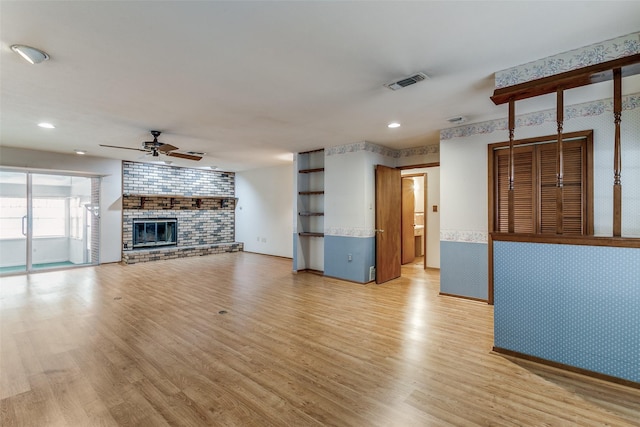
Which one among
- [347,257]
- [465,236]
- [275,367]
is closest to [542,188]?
[465,236]

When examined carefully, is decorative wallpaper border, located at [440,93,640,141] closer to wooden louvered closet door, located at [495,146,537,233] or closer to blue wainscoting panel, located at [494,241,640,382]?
wooden louvered closet door, located at [495,146,537,233]

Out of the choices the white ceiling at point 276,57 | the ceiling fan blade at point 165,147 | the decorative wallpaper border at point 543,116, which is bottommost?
the ceiling fan blade at point 165,147

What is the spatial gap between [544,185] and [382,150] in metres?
2.71

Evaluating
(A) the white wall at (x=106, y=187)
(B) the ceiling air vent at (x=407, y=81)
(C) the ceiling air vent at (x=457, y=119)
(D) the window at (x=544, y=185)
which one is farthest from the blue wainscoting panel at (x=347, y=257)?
(A) the white wall at (x=106, y=187)

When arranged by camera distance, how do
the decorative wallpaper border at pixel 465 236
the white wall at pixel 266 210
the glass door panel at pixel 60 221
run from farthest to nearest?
the white wall at pixel 266 210, the glass door panel at pixel 60 221, the decorative wallpaper border at pixel 465 236

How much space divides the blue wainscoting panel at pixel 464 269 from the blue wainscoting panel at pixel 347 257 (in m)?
1.31

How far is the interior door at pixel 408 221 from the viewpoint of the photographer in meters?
7.51

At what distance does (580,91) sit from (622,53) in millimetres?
1056

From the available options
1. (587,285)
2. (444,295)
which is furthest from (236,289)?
(587,285)

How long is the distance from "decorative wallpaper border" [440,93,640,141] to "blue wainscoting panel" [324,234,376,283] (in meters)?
2.25

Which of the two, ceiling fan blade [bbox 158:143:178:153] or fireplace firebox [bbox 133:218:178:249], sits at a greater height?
ceiling fan blade [bbox 158:143:178:153]

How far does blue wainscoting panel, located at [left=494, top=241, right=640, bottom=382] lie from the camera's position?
88.7 inches

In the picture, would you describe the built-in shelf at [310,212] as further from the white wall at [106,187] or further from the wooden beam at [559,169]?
the white wall at [106,187]

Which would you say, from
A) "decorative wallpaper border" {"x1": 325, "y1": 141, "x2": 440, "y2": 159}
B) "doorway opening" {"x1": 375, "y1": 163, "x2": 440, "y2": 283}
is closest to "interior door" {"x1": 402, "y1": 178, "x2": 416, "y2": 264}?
"doorway opening" {"x1": 375, "y1": 163, "x2": 440, "y2": 283}
